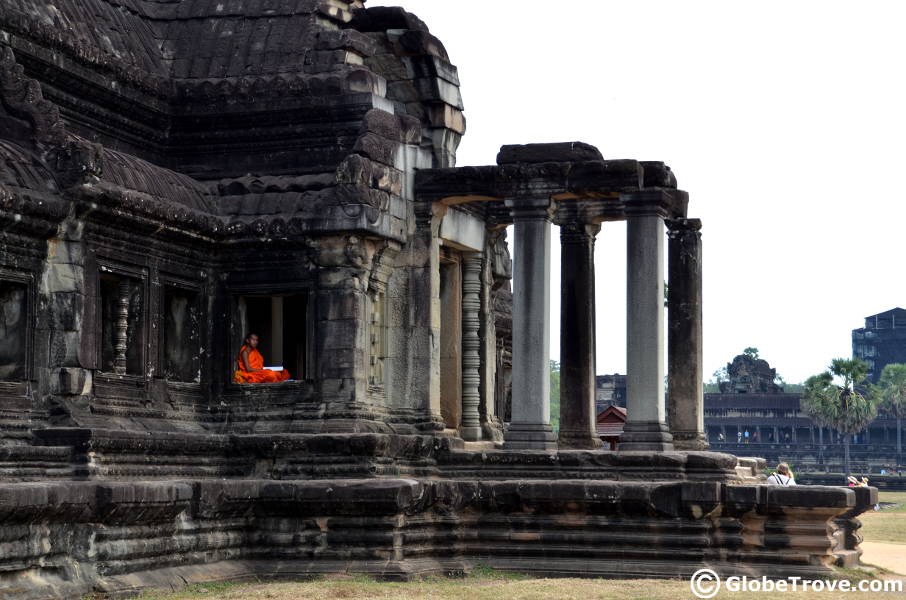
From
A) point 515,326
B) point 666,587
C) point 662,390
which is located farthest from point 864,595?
point 515,326

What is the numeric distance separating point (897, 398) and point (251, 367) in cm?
8662

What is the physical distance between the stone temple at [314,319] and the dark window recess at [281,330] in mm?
30

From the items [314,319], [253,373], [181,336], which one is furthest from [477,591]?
[181,336]

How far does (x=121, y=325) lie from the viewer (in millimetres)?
16781

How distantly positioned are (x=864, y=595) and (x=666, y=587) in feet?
6.34

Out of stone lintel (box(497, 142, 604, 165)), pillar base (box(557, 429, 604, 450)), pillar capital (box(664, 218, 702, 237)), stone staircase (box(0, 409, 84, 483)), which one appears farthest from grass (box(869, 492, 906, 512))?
stone staircase (box(0, 409, 84, 483))

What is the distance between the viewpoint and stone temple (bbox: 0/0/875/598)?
615 inches

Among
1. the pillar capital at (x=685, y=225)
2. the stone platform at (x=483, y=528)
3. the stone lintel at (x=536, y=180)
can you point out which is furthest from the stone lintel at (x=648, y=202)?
the stone platform at (x=483, y=528)

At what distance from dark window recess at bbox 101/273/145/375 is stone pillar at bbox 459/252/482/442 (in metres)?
5.18

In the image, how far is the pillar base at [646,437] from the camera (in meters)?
18.4

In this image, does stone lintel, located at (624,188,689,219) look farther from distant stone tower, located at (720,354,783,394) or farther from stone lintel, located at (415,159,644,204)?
distant stone tower, located at (720,354,783,394)

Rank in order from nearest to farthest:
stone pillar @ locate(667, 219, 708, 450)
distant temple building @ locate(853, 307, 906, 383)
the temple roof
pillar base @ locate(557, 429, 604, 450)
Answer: the temple roof, stone pillar @ locate(667, 219, 708, 450), pillar base @ locate(557, 429, 604, 450), distant temple building @ locate(853, 307, 906, 383)

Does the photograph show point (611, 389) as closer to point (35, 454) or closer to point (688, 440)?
point (688, 440)

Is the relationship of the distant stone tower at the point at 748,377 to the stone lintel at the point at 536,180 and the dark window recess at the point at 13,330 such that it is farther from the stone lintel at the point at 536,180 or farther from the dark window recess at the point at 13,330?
the dark window recess at the point at 13,330
